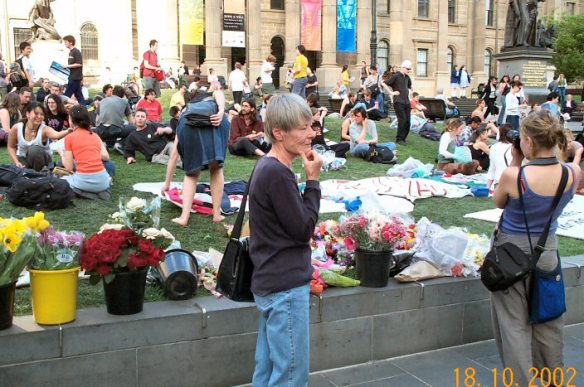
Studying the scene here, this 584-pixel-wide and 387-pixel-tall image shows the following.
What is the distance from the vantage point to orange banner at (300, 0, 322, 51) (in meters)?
39.3

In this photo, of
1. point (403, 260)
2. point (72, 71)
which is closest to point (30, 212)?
point (403, 260)

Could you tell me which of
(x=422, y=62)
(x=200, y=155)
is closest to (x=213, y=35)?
(x=422, y=62)

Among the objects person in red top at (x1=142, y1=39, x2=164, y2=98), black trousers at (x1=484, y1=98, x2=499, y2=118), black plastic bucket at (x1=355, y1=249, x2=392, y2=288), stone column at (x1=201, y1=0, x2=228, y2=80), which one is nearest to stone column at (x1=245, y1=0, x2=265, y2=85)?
stone column at (x1=201, y1=0, x2=228, y2=80)

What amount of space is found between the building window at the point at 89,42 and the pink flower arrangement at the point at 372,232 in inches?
1362

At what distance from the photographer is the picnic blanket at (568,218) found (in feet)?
25.9

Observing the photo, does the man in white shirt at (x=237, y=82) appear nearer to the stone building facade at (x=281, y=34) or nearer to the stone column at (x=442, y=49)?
the stone building facade at (x=281, y=34)

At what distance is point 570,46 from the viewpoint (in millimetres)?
49812

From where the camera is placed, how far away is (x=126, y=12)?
37.2 meters

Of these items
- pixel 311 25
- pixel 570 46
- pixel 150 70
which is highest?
pixel 311 25

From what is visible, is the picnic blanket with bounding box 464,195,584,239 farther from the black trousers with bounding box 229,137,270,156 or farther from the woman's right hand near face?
the woman's right hand near face

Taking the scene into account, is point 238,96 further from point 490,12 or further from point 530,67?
point 490,12

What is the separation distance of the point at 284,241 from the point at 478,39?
49.7m

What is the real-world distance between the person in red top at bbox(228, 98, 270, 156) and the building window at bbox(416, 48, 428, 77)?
119 feet

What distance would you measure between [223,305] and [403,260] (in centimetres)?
174
